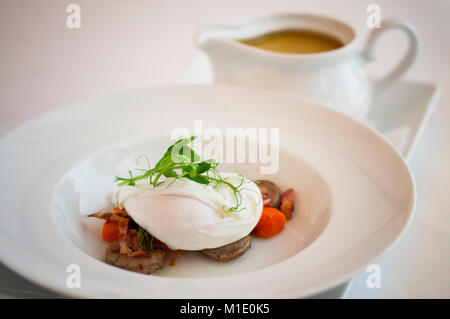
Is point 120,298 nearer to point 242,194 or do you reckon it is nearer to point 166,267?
point 166,267

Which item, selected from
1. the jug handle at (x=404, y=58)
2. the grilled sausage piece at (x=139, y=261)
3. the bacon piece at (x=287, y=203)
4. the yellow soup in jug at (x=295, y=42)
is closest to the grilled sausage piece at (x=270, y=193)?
the bacon piece at (x=287, y=203)

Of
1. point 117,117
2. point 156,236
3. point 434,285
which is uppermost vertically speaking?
point 117,117

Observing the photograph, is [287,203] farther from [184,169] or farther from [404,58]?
[404,58]

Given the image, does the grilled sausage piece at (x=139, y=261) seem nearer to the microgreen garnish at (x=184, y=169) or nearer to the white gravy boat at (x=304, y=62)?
the microgreen garnish at (x=184, y=169)

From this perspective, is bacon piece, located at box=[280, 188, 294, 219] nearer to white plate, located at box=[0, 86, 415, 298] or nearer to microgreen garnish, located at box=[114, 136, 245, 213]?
white plate, located at box=[0, 86, 415, 298]

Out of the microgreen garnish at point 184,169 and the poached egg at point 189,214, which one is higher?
the microgreen garnish at point 184,169

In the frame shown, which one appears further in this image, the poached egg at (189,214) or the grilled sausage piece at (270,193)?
the grilled sausage piece at (270,193)

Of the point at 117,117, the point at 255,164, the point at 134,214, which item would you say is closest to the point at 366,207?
the point at 255,164
